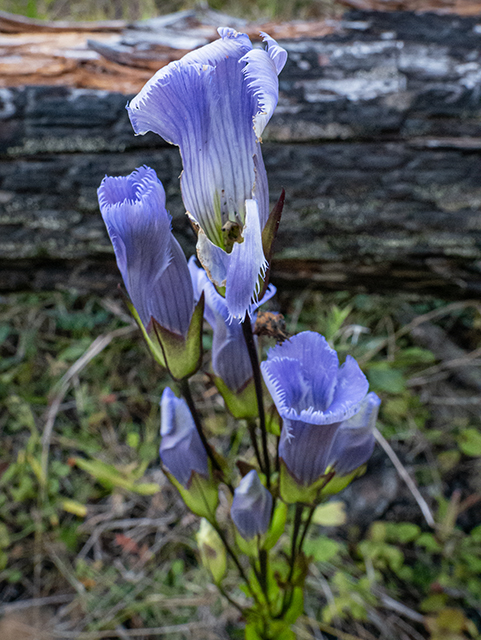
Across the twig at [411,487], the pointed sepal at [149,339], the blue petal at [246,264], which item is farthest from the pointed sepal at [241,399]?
the twig at [411,487]

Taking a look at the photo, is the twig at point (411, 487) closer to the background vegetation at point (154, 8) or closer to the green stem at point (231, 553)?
the green stem at point (231, 553)

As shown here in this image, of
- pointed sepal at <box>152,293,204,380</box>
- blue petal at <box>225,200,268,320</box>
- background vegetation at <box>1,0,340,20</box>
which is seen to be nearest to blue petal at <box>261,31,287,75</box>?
blue petal at <box>225,200,268,320</box>

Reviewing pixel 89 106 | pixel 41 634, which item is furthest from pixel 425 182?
pixel 41 634

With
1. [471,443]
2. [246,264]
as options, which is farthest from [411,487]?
[246,264]

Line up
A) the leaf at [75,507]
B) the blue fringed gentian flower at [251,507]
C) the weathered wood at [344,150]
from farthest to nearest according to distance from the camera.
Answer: the leaf at [75,507], the weathered wood at [344,150], the blue fringed gentian flower at [251,507]

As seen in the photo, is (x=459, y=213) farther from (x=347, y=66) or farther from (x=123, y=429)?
(x=123, y=429)

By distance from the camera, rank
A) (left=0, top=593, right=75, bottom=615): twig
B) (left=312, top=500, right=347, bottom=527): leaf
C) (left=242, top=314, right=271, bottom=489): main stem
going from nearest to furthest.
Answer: (left=242, top=314, right=271, bottom=489): main stem < (left=312, top=500, right=347, bottom=527): leaf < (left=0, top=593, right=75, bottom=615): twig

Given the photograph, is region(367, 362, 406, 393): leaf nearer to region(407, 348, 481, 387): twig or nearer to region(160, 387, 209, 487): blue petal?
region(407, 348, 481, 387): twig
